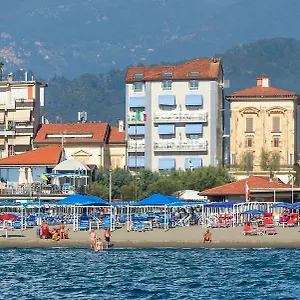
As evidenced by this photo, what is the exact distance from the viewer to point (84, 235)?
8038 cm

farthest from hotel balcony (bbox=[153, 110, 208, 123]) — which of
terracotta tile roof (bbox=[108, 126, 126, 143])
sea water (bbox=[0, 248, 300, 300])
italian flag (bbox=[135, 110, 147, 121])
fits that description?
sea water (bbox=[0, 248, 300, 300])

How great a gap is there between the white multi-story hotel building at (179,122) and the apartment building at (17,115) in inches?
427

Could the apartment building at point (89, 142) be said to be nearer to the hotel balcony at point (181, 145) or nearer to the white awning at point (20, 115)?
the white awning at point (20, 115)

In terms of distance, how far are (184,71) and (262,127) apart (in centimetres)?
1029

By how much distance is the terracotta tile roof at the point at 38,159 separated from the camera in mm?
114938

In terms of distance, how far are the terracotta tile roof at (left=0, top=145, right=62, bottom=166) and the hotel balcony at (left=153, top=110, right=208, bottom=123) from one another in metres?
15.8

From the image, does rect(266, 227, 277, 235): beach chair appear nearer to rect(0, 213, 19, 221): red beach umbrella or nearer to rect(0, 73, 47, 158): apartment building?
rect(0, 213, 19, 221): red beach umbrella

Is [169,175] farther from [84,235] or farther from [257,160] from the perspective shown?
[84,235]

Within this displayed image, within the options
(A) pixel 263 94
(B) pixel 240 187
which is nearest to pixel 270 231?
(B) pixel 240 187

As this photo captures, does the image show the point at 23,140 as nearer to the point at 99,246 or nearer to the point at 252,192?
the point at 252,192

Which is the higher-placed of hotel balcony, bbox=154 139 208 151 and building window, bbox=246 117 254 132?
building window, bbox=246 117 254 132

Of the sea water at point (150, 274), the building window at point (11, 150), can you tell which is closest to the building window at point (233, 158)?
the building window at point (11, 150)

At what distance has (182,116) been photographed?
429 feet

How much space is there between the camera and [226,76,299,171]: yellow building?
130 metres
